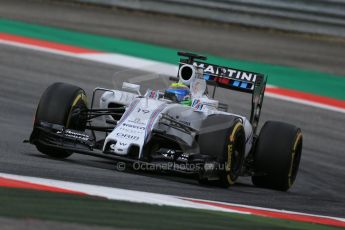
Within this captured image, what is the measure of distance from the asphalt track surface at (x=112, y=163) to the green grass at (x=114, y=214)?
3.35 feet

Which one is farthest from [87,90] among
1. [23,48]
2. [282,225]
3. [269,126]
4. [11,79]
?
[282,225]

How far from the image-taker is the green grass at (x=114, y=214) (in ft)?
19.5

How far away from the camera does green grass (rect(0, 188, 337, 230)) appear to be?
595 centimetres

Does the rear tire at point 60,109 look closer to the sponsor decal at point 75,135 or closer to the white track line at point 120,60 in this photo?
the sponsor decal at point 75,135

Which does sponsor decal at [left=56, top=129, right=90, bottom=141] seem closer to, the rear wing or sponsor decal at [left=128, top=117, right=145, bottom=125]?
sponsor decal at [left=128, top=117, right=145, bottom=125]

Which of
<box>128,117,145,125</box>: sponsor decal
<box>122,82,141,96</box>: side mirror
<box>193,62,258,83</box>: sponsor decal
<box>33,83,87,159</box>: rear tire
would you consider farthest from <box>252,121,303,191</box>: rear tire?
<box>33,83,87,159</box>: rear tire

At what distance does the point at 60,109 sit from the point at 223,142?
1555mm

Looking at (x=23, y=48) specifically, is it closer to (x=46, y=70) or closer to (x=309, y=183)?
(x=46, y=70)

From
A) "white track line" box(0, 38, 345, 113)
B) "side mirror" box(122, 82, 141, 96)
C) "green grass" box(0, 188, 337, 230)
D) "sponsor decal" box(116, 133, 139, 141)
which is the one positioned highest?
"white track line" box(0, 38, 345, 113)

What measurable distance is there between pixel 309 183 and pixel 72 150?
10.4ft

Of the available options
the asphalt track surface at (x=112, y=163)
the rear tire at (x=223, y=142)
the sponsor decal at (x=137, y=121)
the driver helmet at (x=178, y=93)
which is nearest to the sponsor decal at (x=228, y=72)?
the driver helmet at (x=178, y=93)

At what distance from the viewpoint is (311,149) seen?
41.7 ft

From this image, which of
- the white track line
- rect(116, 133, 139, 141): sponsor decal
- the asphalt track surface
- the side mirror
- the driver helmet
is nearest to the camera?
the asphalt track surface

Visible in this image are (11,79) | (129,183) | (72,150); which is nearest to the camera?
(129,183)
